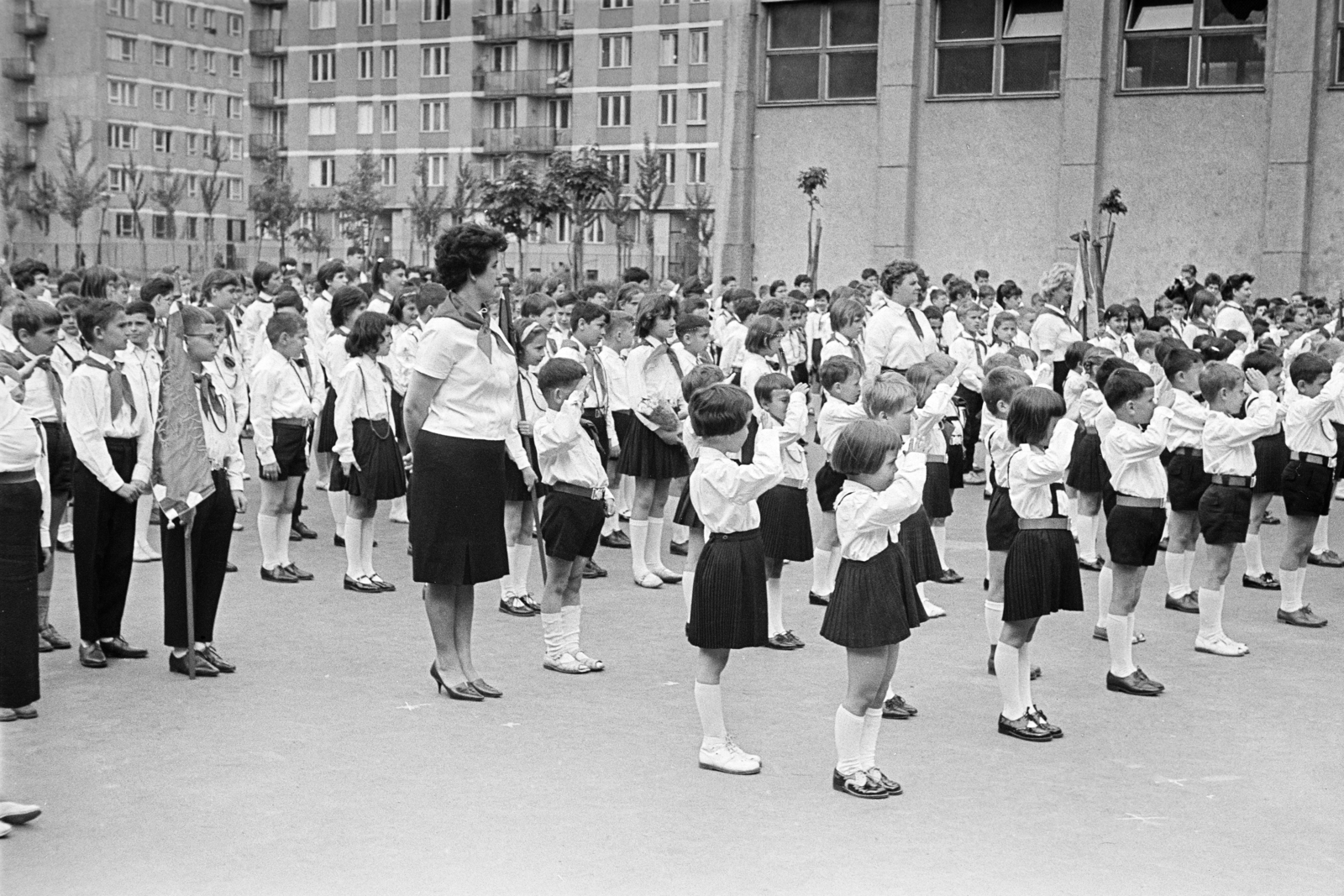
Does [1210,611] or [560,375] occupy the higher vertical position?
[560,375]

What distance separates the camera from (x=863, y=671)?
249 inches

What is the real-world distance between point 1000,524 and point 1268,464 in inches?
145

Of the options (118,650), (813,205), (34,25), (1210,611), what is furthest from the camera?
(34,25)

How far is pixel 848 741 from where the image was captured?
6324mm

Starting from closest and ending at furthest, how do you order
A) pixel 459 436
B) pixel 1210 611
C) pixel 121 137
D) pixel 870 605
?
pixel 870 605 → pixel 459 436 → pixel 1210 611 → pixel 121 137

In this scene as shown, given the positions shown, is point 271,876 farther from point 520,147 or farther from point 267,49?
point 267,49

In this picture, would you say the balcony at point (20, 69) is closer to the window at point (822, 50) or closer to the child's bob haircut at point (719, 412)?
the window at point (822, 50)

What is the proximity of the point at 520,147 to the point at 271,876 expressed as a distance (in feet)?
221

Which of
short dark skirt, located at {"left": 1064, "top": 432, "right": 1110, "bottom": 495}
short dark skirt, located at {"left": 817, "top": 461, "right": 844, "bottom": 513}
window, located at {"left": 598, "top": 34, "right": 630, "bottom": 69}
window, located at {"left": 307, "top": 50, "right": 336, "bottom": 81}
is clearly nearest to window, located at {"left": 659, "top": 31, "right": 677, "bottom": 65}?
window, located at {"left": 598, "top": 34, "right": 630, "bottom": 69}

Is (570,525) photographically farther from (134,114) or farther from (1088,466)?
(134,114)

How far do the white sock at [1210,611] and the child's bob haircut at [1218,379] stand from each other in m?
1.15

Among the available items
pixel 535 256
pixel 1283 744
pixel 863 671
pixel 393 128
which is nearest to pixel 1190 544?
pixel 1283 744

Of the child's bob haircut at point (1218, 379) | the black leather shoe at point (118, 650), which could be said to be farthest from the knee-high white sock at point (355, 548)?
the child's bob haircut at point (1218, 379)

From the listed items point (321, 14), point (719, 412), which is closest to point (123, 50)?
point (321, 14)
